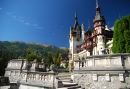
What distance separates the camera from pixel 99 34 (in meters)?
36.3

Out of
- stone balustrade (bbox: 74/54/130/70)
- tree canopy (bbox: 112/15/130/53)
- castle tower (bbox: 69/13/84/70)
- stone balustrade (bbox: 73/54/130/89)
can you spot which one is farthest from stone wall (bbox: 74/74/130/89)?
castle tower (bbox: 69/13/84/70)

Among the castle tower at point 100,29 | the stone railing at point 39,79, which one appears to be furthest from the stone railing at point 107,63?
the castle tower at point 100,29

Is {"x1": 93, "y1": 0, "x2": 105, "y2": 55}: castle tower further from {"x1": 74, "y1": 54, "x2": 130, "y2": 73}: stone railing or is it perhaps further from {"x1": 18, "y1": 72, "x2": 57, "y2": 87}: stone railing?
{"x1": 18, "y1": 72, "x2": 57, "y2": 87}: stone railing

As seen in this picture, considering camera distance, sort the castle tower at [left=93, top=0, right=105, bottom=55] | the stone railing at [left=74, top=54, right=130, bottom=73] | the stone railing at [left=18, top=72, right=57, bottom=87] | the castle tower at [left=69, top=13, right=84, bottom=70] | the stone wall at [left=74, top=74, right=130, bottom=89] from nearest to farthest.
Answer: the stone wall at [left=74, top=74, right=130, bottom=89] < the stone railing at [left=74, top=54, right=130, bottom=73] < the stone railing at [left=18, top=72, right=57, bottom=87] < the castle tower at [left=93, top=0, right=105, bottom=55] < the castle tower at [left=69, top=13, right=84, bottom=70]

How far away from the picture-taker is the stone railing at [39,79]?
33.4 feet

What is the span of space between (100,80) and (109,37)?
29407 millimetres

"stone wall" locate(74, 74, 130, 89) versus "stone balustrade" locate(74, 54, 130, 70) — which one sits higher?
"stone balustrade" locate(74, 54, 130, 70)

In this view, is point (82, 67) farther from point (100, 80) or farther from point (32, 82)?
point (32, 82)

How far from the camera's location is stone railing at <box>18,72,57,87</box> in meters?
10.2

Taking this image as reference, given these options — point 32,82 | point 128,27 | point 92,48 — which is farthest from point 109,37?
point 32,82

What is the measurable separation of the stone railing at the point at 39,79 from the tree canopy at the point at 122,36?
14640 mm

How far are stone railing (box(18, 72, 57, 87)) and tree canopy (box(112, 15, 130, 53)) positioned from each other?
576 inches

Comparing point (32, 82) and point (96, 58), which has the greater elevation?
point (96, 58)

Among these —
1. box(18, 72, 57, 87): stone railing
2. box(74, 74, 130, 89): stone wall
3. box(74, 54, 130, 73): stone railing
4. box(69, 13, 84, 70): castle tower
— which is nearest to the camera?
box(74, 74, 130, 89): stone wall
